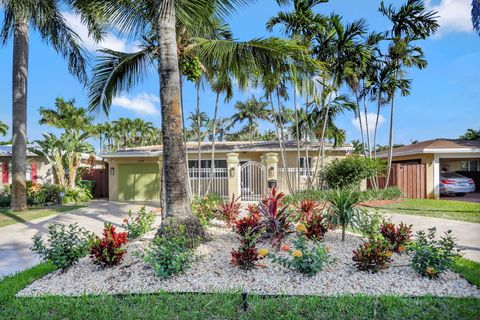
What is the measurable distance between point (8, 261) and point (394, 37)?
1588cm

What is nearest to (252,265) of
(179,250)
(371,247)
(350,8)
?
(179,250)

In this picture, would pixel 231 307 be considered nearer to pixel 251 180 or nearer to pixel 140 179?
pixel 251 180

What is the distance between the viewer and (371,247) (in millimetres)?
4324

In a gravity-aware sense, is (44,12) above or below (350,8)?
below

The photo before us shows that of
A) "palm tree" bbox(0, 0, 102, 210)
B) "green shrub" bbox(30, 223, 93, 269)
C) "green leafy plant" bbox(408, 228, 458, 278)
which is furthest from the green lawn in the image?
"palm tree" bbox(0, 0, 102, 210)

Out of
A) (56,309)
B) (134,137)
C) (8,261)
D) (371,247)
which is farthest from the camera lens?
(134,137)

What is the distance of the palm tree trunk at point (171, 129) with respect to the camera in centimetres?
520

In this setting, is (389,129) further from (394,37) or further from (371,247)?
(371,247)

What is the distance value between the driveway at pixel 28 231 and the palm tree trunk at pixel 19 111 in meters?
2.25

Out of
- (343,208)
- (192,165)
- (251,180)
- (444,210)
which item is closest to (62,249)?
(343,208)

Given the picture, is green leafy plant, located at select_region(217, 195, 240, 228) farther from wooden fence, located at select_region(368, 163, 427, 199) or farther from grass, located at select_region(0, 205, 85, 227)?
wooden fence, located at select_region(368, 163, 427, 199)

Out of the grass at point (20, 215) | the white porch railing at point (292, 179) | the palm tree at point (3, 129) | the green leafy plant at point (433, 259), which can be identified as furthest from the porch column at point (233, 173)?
the palm tree at point (3, 129)

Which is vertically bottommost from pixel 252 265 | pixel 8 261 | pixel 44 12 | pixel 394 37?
pixel 8 261

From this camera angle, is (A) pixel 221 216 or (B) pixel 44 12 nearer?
(A) pixel 221 216
